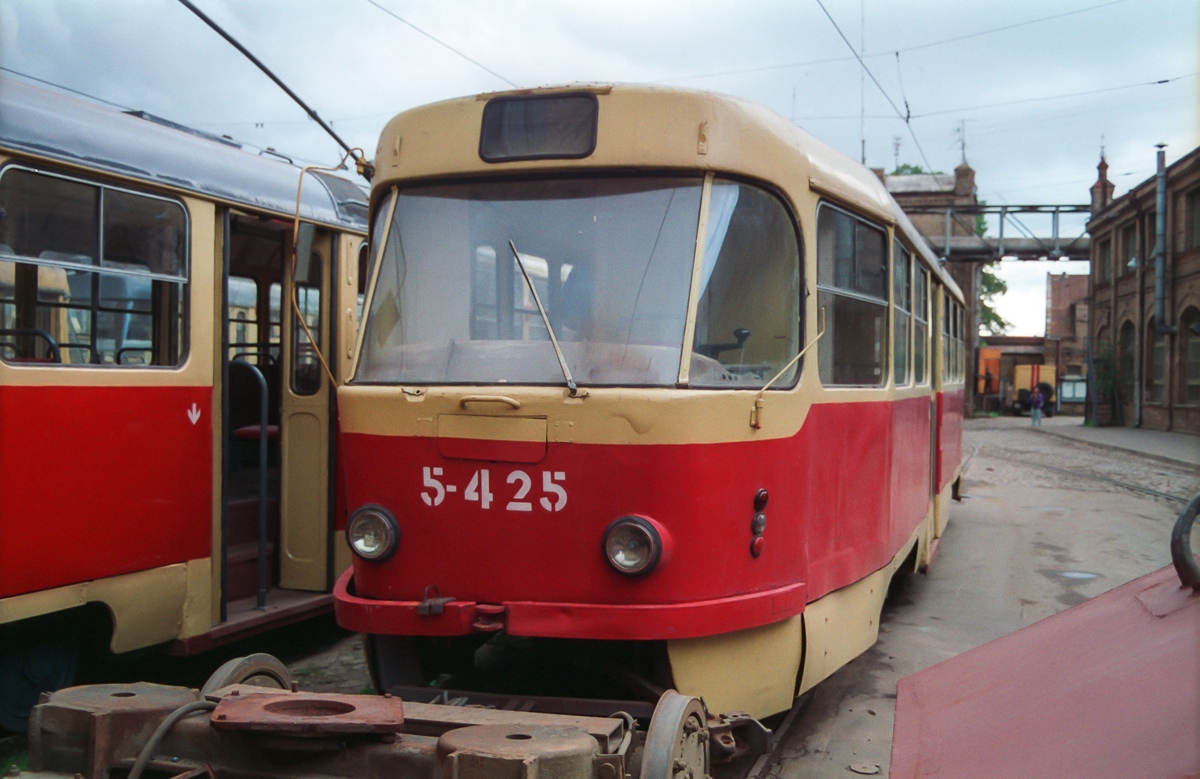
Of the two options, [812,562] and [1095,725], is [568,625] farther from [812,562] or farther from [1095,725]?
[1095,725]

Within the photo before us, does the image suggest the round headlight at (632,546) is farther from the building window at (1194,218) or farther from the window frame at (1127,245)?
the window frame at (1127,245)

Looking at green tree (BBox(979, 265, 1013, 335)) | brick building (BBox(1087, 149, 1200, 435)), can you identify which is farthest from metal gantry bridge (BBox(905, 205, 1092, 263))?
green tree (BBox(979, 265, 1013, 335))

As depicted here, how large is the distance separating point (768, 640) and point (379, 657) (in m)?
1.66

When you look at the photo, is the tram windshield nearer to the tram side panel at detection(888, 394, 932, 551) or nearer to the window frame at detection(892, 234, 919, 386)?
the window frame at detection(892, 234, 919, 386)

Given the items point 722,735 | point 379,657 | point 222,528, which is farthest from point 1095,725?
point 222,528

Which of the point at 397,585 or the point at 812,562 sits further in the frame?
the point at 812,562

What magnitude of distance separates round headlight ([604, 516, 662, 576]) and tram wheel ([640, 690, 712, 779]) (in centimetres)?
50

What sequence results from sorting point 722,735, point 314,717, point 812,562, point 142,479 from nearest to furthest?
point 314,717 < point 722,735 < point 812,562 < point 142,479

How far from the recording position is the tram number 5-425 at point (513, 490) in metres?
3.74

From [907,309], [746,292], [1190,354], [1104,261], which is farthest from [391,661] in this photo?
[1104,261]

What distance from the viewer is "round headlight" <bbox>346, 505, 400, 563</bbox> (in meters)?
3.94

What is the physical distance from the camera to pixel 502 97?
161 inches

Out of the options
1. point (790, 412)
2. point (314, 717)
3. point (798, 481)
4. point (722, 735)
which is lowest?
point (722, 735)

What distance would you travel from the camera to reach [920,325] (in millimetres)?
6949
